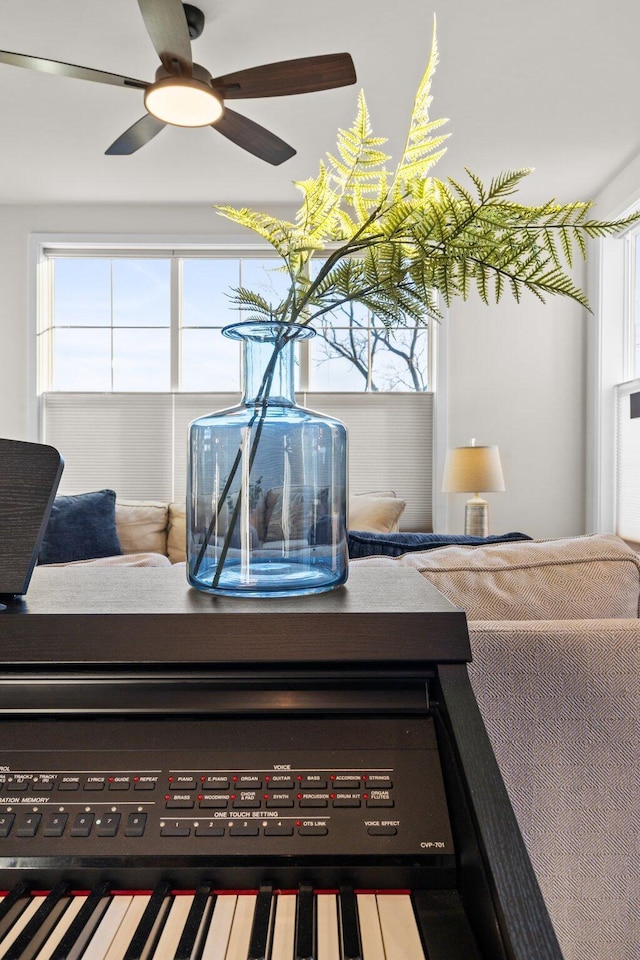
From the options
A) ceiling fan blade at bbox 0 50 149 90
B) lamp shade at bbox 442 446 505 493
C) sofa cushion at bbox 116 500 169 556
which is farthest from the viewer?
lamp shade at bbox 442 446 505 493

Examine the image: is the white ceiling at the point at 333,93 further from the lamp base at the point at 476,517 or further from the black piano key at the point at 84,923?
the black piano key at the point at 84,923

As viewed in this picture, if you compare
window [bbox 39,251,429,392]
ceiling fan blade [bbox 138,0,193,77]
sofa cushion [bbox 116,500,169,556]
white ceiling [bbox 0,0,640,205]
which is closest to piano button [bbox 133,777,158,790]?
ceiling fan blade [bbox 138,0,193,77]

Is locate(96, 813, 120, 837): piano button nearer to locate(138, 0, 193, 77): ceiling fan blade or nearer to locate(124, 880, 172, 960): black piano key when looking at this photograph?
locate(124, 880, 172, 960): black piano key

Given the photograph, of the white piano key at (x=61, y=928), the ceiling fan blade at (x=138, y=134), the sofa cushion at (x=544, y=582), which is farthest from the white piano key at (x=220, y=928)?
the ceiling fan blade at (x=138, y=134)

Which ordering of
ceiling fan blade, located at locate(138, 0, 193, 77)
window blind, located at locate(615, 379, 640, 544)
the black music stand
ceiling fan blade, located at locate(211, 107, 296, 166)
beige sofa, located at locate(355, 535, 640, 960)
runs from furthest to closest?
1. window blind, located at locate(615, 379, 640, 544)
2. ceiling fan blade, located at locate(211, 107, 296, 166)
3. ceiling fan blade, located at locate(138, 0, 193, 77)
4. beige sofa, located at locate(355, 535, 640, 960)
5. the black music stand

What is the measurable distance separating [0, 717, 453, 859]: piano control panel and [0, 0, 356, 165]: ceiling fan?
1926 millimetres

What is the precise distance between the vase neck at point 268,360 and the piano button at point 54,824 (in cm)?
44

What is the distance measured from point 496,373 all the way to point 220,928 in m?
4.26

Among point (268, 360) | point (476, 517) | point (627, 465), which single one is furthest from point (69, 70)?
point (627, 465)

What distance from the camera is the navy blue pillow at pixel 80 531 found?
2941mm

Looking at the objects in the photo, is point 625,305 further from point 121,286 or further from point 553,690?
point 553,690

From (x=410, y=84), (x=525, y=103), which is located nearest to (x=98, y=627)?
(x=410, y=84)

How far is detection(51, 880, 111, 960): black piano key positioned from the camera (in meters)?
0.44

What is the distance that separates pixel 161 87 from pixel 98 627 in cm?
205
